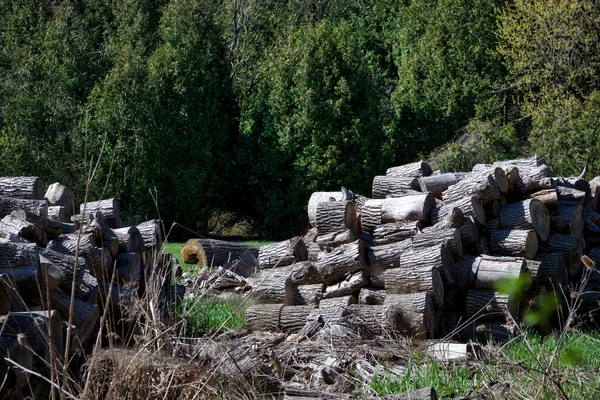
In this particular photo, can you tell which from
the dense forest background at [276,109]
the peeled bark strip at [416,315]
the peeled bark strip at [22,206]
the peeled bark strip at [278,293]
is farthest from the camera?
the dense forest background at [276,109]

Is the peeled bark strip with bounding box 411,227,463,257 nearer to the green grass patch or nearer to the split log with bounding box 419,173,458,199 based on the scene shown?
the split log with bounding box 419,173,458,199

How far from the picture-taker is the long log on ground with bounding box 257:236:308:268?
9.75 metres

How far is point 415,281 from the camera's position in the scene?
8.49 meters

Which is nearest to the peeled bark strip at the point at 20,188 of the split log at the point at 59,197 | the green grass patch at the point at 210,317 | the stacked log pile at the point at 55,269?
the stacked log pile at the point at 55,269

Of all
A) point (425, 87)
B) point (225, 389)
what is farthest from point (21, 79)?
point (225, 389)

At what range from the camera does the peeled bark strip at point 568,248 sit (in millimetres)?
9555

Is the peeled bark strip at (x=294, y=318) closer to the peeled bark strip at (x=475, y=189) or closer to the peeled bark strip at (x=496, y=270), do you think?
the peeled bark strip at (x=496, y=270)

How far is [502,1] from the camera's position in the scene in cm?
2484

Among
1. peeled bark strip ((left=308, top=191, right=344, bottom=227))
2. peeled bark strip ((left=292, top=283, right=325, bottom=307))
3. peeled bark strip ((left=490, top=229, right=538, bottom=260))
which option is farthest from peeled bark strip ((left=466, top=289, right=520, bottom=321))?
peeled bark strip ((left=308, top=191, right=344, bottom=227))

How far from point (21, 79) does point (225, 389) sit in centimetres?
1808

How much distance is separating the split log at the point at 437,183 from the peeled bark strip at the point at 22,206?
13.7ft

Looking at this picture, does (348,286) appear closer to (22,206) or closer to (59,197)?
(22,206)

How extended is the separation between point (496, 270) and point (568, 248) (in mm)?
1215

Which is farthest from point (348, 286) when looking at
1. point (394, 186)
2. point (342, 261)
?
point (394, 186)
